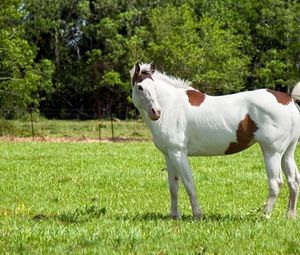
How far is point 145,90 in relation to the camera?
8.31m

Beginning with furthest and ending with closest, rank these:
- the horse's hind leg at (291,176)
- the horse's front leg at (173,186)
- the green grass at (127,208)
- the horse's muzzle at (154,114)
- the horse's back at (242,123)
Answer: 1. the horse's front leg at (173,186)
2. the horse's hind leg at (291,176)
3. the horse's back at (242,123)
4. the horse's muzzle at (154,114)
5. the green grass at (127,208)

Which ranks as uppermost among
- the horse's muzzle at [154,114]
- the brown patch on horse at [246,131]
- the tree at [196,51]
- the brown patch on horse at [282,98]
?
the tree at [196,51]

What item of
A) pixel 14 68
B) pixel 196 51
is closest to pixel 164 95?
pixel 14 68

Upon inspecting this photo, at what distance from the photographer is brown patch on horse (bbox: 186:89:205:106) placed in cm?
864

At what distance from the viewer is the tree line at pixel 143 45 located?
48.3m

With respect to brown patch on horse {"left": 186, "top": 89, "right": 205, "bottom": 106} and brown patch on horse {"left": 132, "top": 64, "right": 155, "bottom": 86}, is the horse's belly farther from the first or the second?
brown patch on horse {"left": 132, "top": 64, "right": 155, "bottom": 86}

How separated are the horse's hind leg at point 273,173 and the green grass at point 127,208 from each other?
0.25 meters

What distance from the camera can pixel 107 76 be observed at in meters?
56.3

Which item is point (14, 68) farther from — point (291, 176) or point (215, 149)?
point (291, 176)

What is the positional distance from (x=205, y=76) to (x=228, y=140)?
123 ft

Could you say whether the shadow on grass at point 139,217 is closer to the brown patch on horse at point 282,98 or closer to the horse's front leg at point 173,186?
the horse's front leg at point 173,186

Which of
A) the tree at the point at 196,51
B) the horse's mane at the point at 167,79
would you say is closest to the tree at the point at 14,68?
the tree at the point at 196,51

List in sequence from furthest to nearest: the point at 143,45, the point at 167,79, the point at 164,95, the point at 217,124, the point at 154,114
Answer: the point at 143,45 < the point at 167,79 < the point at 164,95 < the point at 217,124 < the point at 154,114

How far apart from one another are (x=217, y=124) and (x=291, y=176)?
130 centimetres
